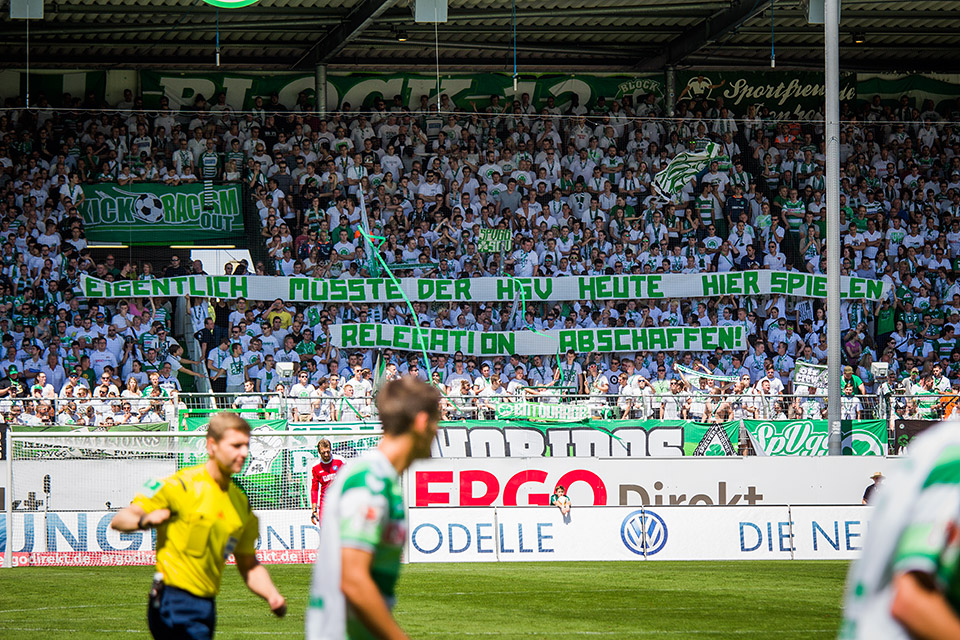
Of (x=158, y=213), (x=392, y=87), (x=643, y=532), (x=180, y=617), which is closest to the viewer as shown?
(x=180, y=617)

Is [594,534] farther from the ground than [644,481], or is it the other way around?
[644,481]

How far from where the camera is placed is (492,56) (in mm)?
34188

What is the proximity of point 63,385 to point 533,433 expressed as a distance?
29.6ft

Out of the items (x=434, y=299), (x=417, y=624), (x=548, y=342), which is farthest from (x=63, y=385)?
(x=417, y=624)

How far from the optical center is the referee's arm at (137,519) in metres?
5.16

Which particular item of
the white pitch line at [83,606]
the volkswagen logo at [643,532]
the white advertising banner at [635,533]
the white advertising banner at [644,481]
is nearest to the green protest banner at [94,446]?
the white advertising banner at [644,481]

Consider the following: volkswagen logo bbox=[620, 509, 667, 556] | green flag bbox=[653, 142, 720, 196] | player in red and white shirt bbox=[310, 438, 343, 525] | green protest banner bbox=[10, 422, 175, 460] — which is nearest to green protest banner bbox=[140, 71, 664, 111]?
green flag bbox=[653, 142, 720, 196]

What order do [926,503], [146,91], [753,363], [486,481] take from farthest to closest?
[146,91] → [753,363] → [486,481] → [926,503]

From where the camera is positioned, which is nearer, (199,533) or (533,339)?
(199,533)

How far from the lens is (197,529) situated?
5.50 metres

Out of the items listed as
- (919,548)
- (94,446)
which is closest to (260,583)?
(919,548)

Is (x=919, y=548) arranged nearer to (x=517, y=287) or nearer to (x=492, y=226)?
(x=517, y=287)

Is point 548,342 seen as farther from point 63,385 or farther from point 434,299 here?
point 63,385

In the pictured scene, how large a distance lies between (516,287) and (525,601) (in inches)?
585
